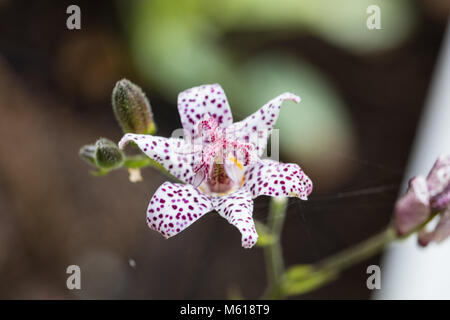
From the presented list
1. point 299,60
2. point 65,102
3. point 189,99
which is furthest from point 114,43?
point 189,99

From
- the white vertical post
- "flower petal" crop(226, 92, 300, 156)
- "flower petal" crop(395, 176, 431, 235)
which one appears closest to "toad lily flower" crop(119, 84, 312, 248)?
"flower petal" crop(226, 92, 300, 156)

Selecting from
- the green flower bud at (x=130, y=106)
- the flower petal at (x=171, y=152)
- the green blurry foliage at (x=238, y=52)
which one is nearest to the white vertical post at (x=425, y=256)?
the green blurry foliage at (x=238, y=52)

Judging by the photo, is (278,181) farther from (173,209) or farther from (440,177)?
(440,177)

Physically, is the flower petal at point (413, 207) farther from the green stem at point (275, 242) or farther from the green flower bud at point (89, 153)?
the green flower bud at point (89, 153)

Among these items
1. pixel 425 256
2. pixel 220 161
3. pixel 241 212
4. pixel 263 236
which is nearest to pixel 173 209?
pixel 241 212

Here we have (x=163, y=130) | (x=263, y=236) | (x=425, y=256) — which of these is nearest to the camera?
(x=263, y=236)

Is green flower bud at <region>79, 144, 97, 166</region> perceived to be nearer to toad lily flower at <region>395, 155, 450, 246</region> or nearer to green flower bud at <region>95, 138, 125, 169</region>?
green flower bud at <region>95, 138, 125, 169</region>

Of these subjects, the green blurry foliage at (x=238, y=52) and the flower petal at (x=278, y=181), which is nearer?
the flower petal at (x=278, y=181)
